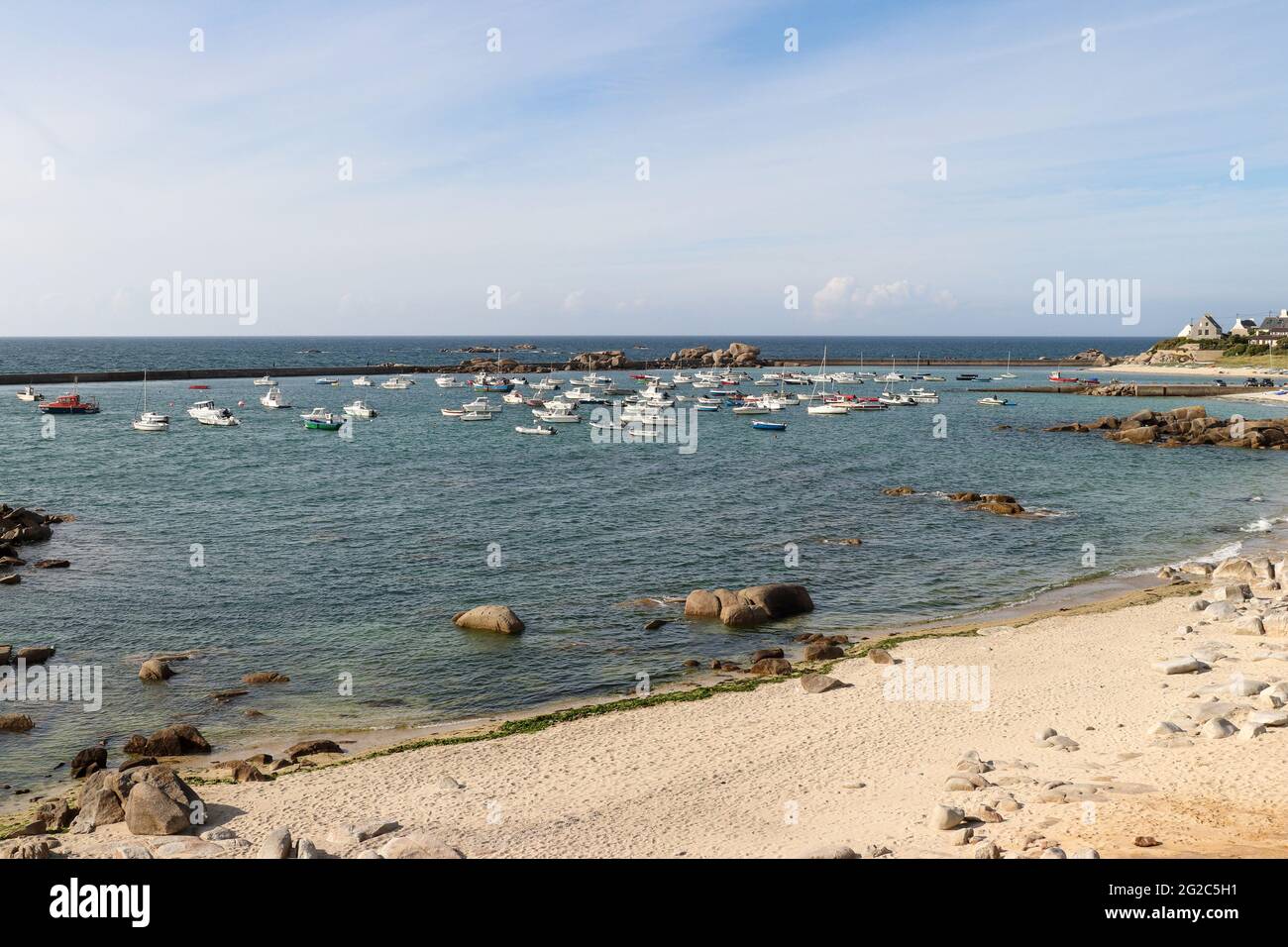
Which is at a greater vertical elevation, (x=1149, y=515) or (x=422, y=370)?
(x=422, y=370)

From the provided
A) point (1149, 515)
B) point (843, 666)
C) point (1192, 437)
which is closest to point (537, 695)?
point (843, 666)

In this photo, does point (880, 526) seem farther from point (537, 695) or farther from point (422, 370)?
point (422, 370)

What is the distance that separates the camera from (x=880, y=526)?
4994cm

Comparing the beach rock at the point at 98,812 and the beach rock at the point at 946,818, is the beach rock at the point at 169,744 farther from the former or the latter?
the beach rock at the point at 946,818

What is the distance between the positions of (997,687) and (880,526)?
2478cm

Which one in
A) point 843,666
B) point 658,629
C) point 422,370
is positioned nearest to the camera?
point 843,666

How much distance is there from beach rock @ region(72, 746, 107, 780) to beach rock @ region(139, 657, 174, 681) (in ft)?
18.3

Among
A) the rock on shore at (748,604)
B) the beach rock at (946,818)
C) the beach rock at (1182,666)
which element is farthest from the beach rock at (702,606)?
the beach rock at (946,818)

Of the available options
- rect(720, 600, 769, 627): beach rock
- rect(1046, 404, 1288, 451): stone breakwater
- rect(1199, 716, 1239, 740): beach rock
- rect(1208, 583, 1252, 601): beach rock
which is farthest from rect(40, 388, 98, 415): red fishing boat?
rect(1199, 716, 1239, 740): beach rock

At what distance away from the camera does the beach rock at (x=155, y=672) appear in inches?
1091

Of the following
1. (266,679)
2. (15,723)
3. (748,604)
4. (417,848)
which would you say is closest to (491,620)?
(266,679)

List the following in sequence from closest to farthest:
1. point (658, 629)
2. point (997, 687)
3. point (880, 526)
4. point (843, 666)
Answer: point (997, 687), point (843, 666), point (658, 629), point (880, 526)

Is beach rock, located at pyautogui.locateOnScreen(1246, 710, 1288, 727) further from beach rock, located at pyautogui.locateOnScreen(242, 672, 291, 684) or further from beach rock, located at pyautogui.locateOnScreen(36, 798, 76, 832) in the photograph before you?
beach rock, located at pyautogui.locateOnScreen(242, 672, 291, 684)

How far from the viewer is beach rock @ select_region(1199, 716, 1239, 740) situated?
19978 mm
